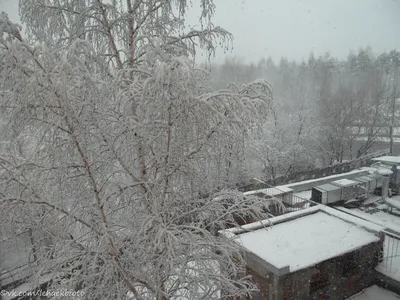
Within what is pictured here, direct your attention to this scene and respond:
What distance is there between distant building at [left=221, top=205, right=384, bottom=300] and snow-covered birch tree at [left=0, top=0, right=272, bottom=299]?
2127mm

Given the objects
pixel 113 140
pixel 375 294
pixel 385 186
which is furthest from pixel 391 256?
pixel 113 140

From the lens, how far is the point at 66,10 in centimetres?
429

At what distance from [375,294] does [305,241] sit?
2215 millimetres

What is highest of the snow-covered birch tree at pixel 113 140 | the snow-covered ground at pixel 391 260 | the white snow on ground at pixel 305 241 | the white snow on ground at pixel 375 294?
the snow-covered birch tree at pixel 113 140

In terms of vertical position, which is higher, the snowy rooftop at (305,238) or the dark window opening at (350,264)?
the snowy rooftop at (305,238)

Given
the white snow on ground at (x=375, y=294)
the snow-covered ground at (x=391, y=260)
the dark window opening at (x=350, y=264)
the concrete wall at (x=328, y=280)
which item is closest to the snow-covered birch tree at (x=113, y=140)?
the concrete wall at (x=328, y=280)

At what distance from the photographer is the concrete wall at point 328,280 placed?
596 centimetres

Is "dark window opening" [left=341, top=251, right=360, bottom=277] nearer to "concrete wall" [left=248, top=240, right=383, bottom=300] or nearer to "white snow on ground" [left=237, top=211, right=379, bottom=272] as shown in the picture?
"concrete wall" [left=248, top=240, right=383, bottom=300]

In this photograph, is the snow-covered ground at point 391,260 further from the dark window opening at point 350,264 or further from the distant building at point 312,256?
the dark window opening at point 350,264

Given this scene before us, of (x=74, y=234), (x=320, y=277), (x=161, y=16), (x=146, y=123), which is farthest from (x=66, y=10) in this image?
(x=320, y=277)

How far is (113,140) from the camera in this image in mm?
3150

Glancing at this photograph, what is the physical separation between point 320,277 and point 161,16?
644 centimetres

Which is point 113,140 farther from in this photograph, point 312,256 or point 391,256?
point 391,256

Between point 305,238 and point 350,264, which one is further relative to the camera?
point 305,238
